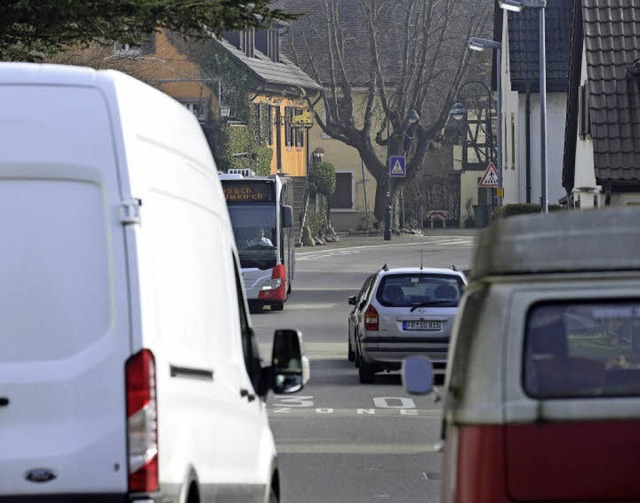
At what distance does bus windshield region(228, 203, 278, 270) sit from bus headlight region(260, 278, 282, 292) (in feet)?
2.28

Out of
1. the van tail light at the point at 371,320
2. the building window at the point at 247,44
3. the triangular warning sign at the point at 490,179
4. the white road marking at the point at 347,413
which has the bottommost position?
the white road marking at the point at 347,413

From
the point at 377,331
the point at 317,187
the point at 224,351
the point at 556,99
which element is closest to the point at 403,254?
the point at 556,99

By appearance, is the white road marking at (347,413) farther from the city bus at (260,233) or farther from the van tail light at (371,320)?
the city bus at (260,233)

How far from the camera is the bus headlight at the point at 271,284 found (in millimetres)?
39000

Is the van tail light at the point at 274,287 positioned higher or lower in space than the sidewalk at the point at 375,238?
higher

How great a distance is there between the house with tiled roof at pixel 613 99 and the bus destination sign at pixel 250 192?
776 centimetres

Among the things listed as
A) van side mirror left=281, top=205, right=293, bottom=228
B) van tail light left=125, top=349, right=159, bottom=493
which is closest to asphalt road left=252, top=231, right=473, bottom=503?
van side mirror left=281, top=205, right=293, bottom=228

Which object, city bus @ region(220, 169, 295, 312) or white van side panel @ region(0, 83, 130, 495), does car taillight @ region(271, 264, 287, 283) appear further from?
white van side panel @ region(0, 83, 130, 495)

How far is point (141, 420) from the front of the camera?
597 cm

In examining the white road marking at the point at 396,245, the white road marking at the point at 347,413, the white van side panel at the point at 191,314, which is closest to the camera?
the white van side panel at the point at 191,314

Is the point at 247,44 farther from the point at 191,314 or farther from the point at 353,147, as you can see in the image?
the point at 191,314

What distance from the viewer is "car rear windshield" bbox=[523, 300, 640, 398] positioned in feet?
19.0

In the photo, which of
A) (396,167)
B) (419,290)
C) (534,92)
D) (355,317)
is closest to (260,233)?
(355,317)

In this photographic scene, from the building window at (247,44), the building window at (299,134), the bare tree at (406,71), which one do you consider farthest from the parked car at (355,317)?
the building window at (299,134)
